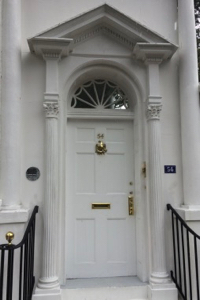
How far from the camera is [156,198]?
3564 mm

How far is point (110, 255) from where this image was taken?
3.79 metres

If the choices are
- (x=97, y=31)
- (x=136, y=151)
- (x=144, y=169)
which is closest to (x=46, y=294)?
(x=144, y=169)

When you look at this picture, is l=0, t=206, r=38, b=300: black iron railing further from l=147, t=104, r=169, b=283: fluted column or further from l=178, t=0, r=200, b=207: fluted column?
l=178, t=0, r=200, b=207: fluted column

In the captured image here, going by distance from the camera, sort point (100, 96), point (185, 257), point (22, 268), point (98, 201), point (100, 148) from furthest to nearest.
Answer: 1. point (100, 96)
2. point (100, 148)
3. point (98, 201)
4. point (185, 257)
5. point (22, 268)

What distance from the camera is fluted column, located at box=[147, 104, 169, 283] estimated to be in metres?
3.45

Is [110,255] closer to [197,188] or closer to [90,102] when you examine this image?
[197,188]

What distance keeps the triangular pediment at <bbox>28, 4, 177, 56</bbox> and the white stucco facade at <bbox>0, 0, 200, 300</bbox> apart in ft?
0.04

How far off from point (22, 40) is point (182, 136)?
2.49 m

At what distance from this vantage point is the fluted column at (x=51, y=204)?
328 centimetres

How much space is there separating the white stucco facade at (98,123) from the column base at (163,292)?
1 centimetres

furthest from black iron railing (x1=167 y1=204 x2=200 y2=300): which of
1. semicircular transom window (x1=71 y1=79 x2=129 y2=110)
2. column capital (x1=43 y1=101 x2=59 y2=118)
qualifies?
column capital (x1=43 y1=101 x2=59 y2=118)

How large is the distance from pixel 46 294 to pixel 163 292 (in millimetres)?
1366

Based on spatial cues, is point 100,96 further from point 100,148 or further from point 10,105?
point 10,105

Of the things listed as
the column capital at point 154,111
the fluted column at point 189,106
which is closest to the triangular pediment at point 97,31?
the fluted column at point 189,106
